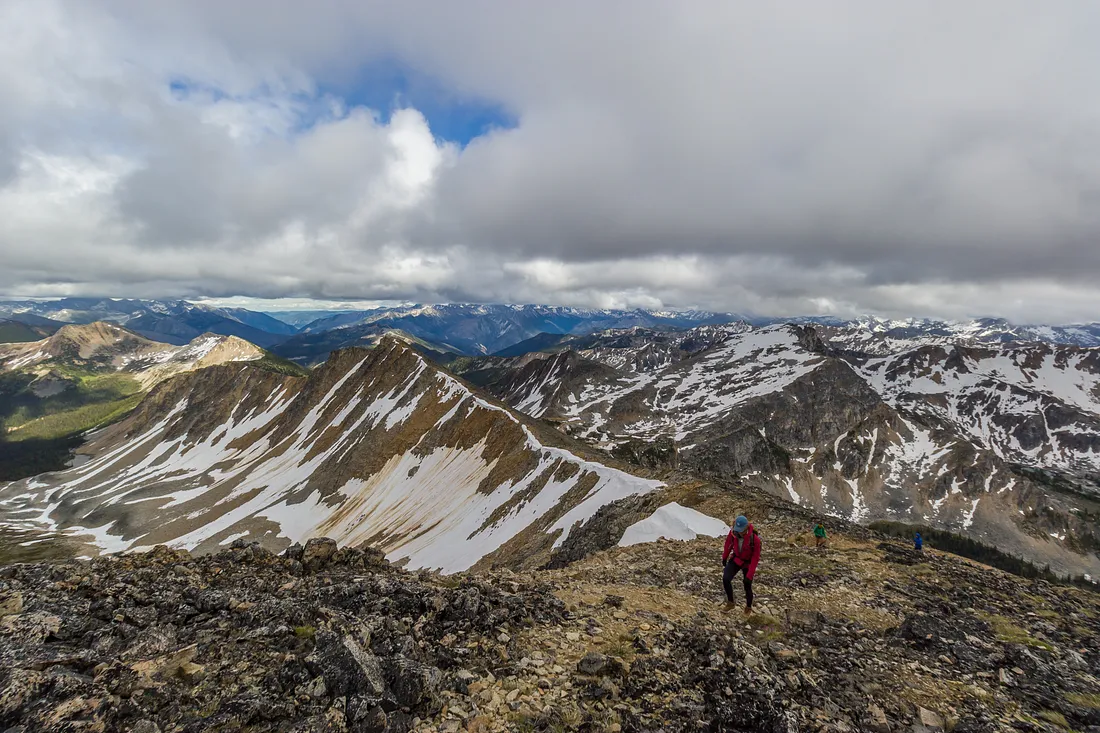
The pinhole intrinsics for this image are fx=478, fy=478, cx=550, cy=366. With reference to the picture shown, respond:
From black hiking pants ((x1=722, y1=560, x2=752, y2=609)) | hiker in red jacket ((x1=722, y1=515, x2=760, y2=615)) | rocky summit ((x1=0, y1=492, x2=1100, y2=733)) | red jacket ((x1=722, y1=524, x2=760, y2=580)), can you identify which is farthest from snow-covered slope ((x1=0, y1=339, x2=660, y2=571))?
rocky summit ((x1=0, y1=492, x2=1100, y2=733))

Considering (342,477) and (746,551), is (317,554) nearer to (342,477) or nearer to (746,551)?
(746,551)

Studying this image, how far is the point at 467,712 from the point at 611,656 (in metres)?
3.64

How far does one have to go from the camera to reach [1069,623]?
1498 cm

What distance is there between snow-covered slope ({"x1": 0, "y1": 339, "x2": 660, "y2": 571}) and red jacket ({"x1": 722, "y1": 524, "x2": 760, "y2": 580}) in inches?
1155

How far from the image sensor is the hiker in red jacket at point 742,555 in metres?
14.8

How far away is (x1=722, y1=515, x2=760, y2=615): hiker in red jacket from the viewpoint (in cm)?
1481

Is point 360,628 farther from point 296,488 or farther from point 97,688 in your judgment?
point 296,488

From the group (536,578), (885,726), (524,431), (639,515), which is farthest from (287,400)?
(885,726)

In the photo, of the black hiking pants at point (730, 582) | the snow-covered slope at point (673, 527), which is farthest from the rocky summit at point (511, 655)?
the snow-covered slope at point (673, 527)

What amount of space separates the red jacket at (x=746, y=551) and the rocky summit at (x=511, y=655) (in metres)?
1.55

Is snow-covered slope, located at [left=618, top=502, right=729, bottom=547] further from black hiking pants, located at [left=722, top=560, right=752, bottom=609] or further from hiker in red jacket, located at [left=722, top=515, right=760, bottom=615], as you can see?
hiker in red jacket, located at [left=722, top=515, right=760, bottom=615]

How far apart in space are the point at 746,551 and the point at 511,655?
812 cm

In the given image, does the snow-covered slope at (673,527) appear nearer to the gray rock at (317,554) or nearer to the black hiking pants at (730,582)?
the black hiking pants at (730,582)

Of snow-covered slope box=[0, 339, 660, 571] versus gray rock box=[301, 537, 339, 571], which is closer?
gray rock box=[301, 537, 339, 571]
